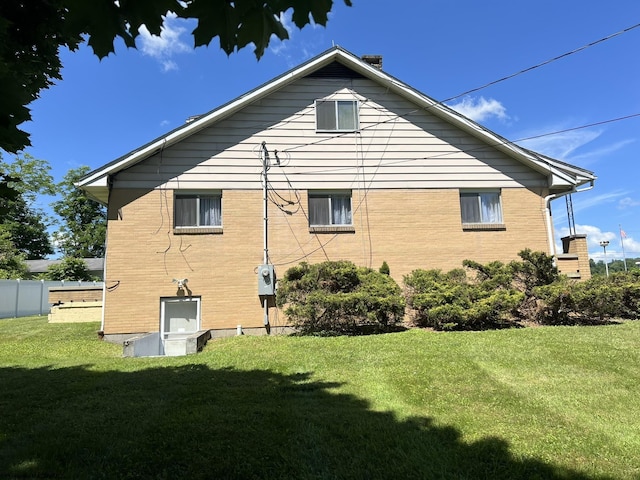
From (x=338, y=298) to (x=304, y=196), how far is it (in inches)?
132

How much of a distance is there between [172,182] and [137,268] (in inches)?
92.1

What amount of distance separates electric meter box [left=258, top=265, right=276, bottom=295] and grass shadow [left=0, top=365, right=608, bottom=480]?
519 centimetres

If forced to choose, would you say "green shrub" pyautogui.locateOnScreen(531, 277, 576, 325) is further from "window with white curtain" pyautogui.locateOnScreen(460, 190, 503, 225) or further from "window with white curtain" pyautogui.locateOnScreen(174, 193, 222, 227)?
"window with white curtain" pyautogui.locateOnScreen(174, 193, 222, 227)

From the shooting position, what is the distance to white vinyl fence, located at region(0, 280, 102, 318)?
69.5 feet

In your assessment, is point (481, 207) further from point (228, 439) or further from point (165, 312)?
point (228, 439)

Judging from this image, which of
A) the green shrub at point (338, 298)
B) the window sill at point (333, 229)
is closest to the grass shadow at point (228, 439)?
the green shrub at point (338, 298)

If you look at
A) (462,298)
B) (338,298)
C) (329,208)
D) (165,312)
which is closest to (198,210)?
(165,312)

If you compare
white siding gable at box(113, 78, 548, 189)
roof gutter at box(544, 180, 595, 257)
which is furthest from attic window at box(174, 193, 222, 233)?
roof gutter at box(544, 180, 595, 257)

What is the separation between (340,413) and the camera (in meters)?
4.58

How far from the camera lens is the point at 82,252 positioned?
158 ft

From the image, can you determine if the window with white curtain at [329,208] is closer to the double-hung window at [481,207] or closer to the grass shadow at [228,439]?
the double-hung window at [481,207]

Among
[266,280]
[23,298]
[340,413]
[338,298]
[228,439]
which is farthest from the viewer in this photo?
[23,298]

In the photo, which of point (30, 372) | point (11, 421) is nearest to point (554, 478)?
point (11, 421)

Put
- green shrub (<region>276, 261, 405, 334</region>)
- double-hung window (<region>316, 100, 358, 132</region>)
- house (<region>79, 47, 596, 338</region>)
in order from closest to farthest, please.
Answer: green shrub (<region>276, 261, 405, 334</region>) < house (<region>79, 47, 596, 338</region>) < double-hung window (<region>316, 100, 358, 132</region>)
